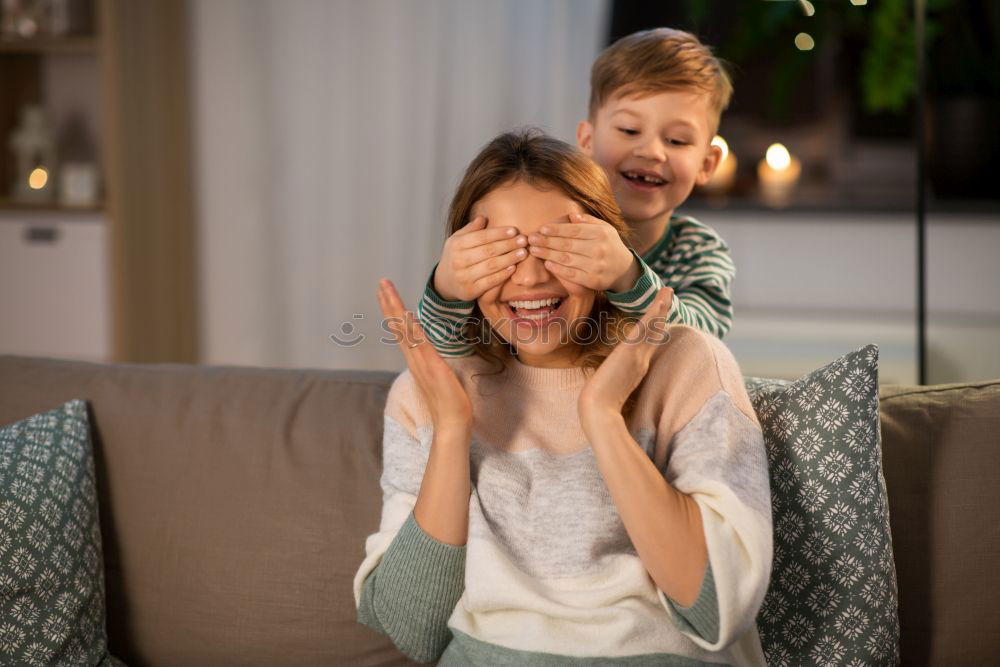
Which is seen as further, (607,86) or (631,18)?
(631,18)

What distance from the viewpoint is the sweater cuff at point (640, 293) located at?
1312 mm

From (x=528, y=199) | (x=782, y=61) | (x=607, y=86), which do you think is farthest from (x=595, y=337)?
(x=782, y=61)

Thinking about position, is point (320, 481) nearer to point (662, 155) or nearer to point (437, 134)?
point (662, 155)

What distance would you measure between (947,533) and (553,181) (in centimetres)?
69

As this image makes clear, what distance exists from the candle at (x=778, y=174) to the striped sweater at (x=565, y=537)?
2.47 metres

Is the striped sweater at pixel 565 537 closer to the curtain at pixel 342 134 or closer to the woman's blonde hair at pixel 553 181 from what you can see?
the woman's blonde hair at pixel 553 181

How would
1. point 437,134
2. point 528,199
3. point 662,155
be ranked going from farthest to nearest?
1. point 437,134
2. point 662,155
3. point 528,199

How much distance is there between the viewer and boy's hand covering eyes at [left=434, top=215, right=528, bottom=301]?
125 cm

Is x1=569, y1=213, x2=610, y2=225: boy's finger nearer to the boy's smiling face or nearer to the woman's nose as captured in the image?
the woman's nose

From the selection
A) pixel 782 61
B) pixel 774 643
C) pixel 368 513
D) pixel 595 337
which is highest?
pixel 782 61

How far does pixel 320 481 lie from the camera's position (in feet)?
5.11

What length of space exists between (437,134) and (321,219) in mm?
515

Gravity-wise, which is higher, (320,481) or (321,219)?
(321,219)

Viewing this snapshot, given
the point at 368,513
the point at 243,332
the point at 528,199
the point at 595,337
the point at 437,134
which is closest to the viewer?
the point at 528,199
